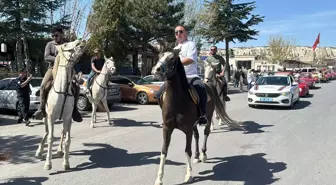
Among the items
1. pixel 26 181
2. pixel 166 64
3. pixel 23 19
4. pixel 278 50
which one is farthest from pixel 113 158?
pixel 278 50

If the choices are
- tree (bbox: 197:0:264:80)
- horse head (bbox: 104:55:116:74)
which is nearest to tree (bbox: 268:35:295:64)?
tree (bbox: 197:0:264:80)

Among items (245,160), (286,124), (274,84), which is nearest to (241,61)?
(274,84)

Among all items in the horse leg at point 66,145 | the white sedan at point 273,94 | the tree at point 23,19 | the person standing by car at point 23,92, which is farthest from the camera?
the tree at point 23,19

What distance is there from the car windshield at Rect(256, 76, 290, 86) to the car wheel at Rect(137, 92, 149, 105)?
6.13 metres

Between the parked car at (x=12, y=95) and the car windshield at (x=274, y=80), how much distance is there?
428 inches

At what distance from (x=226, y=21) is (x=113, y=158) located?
101 feet

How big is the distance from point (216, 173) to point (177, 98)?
5.58 feet

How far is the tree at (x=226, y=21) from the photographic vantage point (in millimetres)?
34594

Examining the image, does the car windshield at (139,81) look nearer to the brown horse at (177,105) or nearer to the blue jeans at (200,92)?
the blue jeans at (200,92)

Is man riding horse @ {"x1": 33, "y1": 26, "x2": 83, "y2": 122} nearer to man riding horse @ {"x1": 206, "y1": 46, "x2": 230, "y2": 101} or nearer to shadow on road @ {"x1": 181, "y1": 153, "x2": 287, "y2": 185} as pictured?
shadow on road @ {"x1": 181, "y1": 153, "x2": 287, "y2": 185}

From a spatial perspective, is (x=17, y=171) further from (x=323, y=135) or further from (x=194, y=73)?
(x=323, y=135)

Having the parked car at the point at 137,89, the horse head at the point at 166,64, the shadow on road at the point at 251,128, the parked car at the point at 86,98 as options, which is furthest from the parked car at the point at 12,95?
the horse head at the point at 166,64

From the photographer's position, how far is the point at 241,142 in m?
8.43

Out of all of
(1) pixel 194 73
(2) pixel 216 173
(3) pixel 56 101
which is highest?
(1) pixel 194 73
